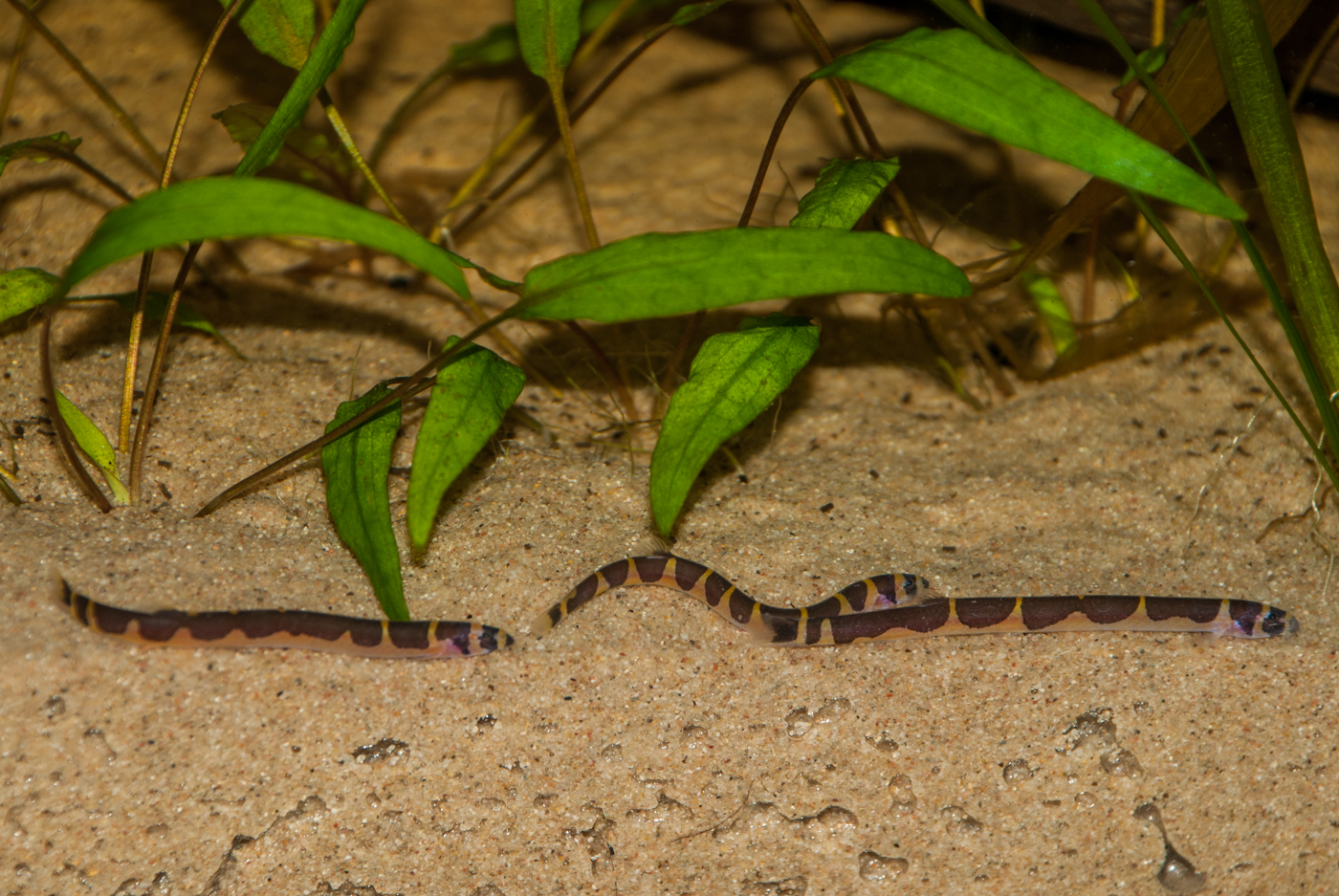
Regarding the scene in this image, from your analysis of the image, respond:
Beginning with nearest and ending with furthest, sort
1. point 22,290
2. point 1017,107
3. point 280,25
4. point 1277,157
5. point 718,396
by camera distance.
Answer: point 1017,107 → point 718,396 → point 1277,157 → point 22,290 → point 280,25

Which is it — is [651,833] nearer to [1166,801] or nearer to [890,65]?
[1166,801]

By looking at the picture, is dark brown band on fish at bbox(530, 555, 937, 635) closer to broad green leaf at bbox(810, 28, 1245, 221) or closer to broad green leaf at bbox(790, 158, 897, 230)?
broad green leaf at bbox(790, 158, 897, 230)

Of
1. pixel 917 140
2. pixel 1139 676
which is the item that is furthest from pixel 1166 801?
pixel 917 140

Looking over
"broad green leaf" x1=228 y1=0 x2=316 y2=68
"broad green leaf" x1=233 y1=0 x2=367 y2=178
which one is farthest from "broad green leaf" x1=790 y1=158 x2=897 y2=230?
"broad green leaf" x1=228 y1=0 x2=316 y2=68

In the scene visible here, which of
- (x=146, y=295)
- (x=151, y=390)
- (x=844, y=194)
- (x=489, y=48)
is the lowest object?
(x=151, y=390)

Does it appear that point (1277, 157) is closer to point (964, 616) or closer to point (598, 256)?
point (964, 616)

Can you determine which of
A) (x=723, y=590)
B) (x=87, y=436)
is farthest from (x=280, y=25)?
(x=723, y=590)
